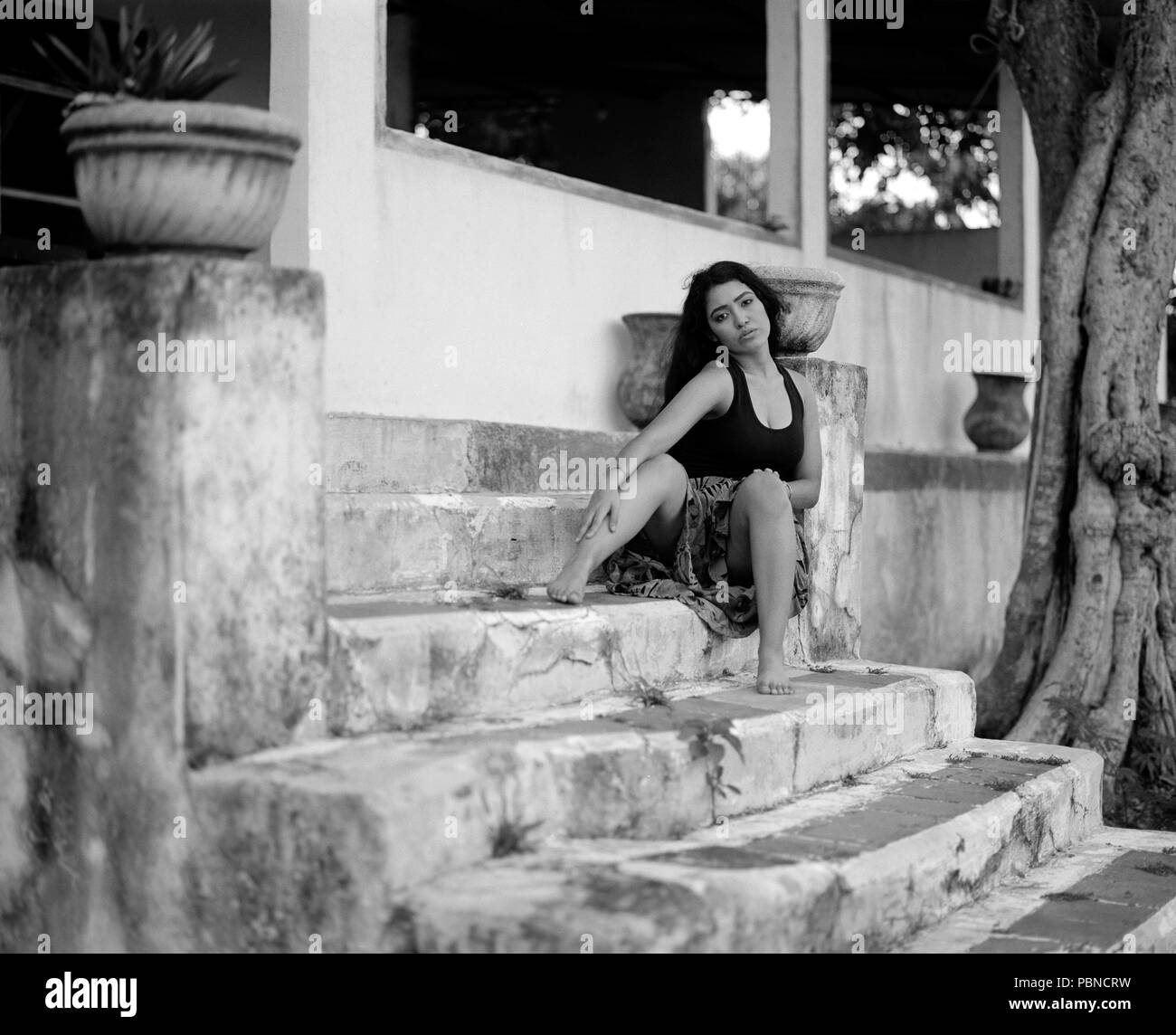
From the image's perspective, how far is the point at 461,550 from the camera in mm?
4320

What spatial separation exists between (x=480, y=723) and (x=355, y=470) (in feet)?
5.55

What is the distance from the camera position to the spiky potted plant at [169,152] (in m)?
3.05

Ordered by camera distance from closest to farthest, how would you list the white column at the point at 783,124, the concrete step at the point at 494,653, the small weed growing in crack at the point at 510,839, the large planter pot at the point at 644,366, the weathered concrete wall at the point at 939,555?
the small weed growing in crack at the point at 510,839, the concrete step at the point at 494,653, the large planter pot at the point at 644,366, the white column at the point at 783,124, the weathered concrete wall at the point at 939,555

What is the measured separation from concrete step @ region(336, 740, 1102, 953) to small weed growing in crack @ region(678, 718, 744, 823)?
0.08 meters

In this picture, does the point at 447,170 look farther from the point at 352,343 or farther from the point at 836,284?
the point at 836,284

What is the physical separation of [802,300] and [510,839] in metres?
2.61

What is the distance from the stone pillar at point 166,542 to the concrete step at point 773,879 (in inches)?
23.1

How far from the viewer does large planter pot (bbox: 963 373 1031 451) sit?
9.37 m

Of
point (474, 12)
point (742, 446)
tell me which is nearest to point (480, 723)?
point (742, 446)

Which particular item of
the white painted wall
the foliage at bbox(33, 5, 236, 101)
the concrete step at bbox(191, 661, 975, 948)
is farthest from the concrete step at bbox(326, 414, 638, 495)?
the foliage at bbox(33, 5, 236, 101)

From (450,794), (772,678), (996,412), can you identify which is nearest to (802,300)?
(772,678)

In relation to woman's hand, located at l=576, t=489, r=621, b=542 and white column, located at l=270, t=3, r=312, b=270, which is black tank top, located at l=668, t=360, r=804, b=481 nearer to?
woman's hand, located at l=576, t=489, r=621, b=542

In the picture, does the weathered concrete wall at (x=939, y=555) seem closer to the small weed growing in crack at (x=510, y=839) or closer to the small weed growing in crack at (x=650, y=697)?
the small weed growing in crack at (x=650, y=697)

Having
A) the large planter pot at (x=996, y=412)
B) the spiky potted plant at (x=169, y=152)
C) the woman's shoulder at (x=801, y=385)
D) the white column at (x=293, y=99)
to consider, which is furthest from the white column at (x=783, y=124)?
the spiky potted plant at (x=169, y=152)
